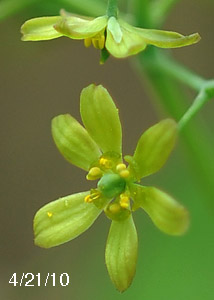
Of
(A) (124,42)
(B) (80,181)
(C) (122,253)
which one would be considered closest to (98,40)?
(A) (124,42)

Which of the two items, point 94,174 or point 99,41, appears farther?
point 94,174

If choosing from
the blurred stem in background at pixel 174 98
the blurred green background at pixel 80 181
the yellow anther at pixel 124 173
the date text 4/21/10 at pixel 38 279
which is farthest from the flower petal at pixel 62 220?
the date text 4/21/10 at pixel 38 279

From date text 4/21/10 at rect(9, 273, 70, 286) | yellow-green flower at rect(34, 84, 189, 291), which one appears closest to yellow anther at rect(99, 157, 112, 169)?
yellow-green flower at rect(34, 84, 189, 291)

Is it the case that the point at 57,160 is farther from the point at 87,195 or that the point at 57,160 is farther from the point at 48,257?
the point at 87,195

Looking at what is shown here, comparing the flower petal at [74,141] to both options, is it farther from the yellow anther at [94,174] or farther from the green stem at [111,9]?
the green stem at [111,9]

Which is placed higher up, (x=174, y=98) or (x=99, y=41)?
(x=174, y=98)

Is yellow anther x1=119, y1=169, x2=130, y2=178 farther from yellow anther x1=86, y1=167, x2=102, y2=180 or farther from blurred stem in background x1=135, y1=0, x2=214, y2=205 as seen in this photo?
blurred stem in background x1=135, y1=0, x2=214, y2=205

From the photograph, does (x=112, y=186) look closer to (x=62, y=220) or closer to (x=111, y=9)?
(x=62, y=220)
